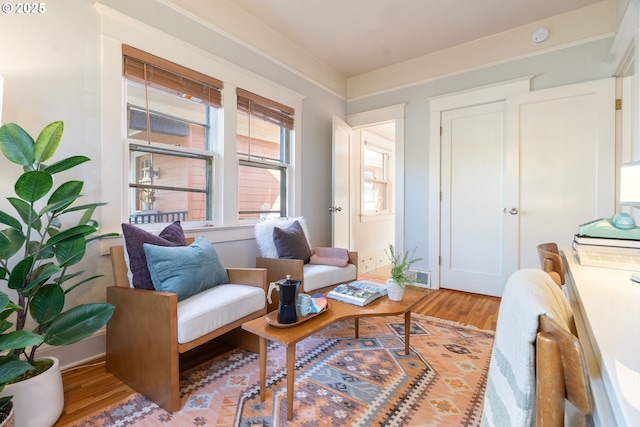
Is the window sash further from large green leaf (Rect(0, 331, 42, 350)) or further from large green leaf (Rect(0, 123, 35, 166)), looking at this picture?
large green leaf (Rect(0, 331, 42, 350))

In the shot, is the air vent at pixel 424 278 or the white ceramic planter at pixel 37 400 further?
the air vent at pixel 424 278

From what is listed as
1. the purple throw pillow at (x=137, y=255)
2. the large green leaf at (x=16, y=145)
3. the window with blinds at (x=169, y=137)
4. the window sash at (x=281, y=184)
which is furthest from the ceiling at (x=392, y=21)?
the purple throw pillow at (x=137, y=255)

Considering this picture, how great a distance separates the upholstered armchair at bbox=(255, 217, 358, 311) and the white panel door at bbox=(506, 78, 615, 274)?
5.89 ft

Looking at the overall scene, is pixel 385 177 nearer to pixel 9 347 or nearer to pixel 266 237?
pixel 266 237

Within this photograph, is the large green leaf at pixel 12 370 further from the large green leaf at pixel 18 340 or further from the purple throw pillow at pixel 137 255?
the purple throw pillow at pixel 137 255

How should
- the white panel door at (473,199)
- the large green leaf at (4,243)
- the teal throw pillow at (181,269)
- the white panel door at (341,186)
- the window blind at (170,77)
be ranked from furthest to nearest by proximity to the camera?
1. the white panel door at (341,186)
2. the white panel door at (473,199)
3. the window blind at (170,77)
4. the teal throw pillow at (181,269)
5. the large green leaf at (4,243)

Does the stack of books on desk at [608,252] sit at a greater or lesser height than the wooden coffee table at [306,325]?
greater

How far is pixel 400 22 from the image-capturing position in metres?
2.86

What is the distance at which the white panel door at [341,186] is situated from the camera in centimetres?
344

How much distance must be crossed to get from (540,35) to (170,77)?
3419mm

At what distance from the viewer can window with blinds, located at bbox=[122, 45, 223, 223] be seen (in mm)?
2098

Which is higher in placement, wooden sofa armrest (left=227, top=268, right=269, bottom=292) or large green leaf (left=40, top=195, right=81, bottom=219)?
large green leaf (left=40, top=195, right=81, bottom=219)

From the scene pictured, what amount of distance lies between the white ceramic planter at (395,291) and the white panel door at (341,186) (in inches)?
65.4

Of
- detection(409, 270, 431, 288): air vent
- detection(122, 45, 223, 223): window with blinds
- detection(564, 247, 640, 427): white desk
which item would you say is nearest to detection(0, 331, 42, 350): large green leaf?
detection(122, 45, 223, 223): window with blinds
